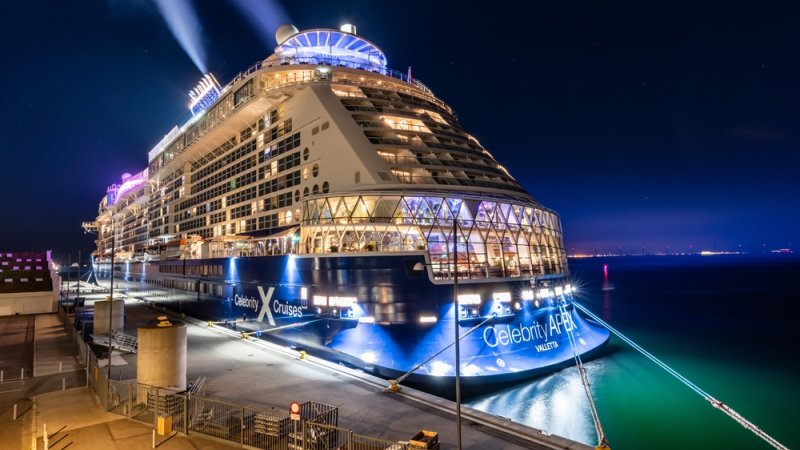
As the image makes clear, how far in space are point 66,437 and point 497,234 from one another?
20197mm

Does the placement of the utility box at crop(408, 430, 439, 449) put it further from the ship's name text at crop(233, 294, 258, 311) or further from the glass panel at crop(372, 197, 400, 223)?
the ship's name text at crop(233, 294, 258, 311)

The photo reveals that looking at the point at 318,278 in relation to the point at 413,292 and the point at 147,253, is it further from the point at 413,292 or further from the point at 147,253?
the point at 147,253

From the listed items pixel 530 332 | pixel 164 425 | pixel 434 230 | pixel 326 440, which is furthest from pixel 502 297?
pixel 164 425

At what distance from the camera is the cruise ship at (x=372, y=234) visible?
22.6m

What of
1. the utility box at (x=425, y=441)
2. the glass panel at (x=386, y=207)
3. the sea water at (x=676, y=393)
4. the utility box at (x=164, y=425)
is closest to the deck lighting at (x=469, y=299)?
the sea water at (x=676, y=393)

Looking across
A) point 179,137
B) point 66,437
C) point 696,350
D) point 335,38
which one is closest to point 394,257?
point 66,437

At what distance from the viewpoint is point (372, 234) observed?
26.0 metres

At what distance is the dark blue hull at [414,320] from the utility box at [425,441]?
27.7ft

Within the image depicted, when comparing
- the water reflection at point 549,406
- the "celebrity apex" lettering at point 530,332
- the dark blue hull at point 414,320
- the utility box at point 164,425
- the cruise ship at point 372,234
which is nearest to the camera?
the utility box at point 164,425

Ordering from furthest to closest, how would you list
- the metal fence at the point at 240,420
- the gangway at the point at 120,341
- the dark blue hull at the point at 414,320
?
1. the gangway at the point at 120,341
2. the dark blue hull at the point at 414,320
3. the metal fence at the point at 240,420

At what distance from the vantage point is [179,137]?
61.4 m

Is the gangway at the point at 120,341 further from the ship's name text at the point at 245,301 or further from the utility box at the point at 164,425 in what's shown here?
the utility box at the point at 164,425

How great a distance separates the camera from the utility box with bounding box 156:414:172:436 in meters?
14.2

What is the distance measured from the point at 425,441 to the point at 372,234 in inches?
602
